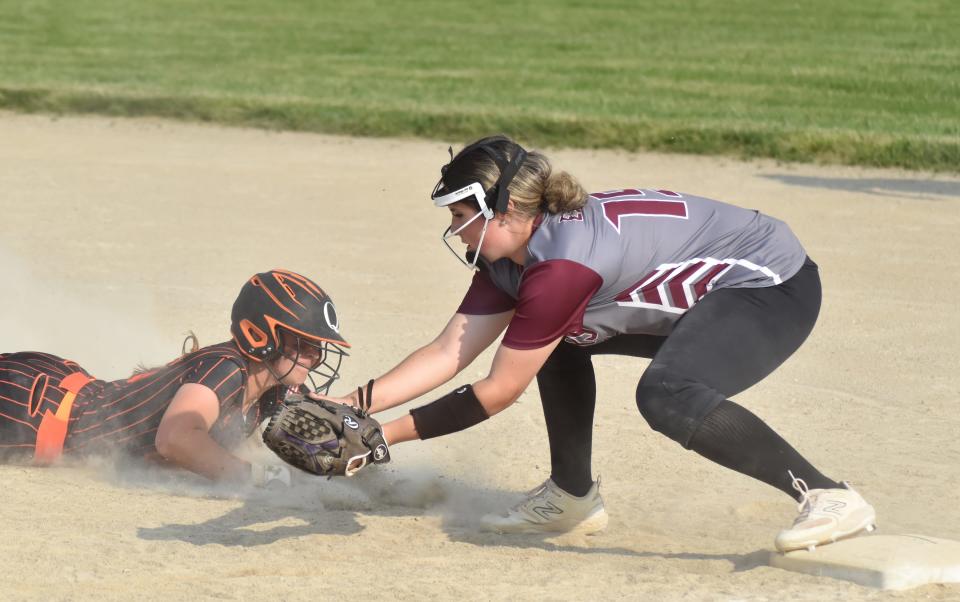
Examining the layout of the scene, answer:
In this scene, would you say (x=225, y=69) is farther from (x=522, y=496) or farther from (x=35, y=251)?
(x=522, y=496)

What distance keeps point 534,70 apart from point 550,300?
36.8ft

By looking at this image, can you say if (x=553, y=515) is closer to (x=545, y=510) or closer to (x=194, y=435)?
(x=545, y=510)

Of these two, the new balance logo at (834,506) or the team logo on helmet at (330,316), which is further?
the team logo on helmet at (330,316)

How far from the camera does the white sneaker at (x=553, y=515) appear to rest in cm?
442

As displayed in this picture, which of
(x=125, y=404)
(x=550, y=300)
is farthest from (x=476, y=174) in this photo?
(x=125, y=404)

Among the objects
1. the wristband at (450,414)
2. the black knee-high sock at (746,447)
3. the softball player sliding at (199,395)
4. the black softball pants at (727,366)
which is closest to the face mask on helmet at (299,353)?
the softball player sliding at (199,395)

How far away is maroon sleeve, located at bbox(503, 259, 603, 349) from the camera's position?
3.69m

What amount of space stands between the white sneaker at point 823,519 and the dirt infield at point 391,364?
0.11 meters

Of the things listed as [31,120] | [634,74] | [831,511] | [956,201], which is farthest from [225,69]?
[831,511]

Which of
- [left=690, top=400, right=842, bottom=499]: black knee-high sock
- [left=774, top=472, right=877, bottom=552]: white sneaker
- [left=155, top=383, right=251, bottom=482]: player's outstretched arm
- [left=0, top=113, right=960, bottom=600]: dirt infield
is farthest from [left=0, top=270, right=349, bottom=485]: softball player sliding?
[left=774, top=472, right=877, bottom=552]: white sneaker

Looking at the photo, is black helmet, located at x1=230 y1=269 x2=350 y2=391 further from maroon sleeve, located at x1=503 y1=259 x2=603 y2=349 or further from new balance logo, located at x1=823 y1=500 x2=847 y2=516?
new balance logo, located at x1=823 y1=500 x2=847 y2=516

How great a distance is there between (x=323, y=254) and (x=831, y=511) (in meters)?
4.75

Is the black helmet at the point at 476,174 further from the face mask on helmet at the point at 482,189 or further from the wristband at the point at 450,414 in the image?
the wristband at the point at 450,414

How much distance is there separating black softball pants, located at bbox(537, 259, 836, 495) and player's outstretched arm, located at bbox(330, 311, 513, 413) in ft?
1.08
